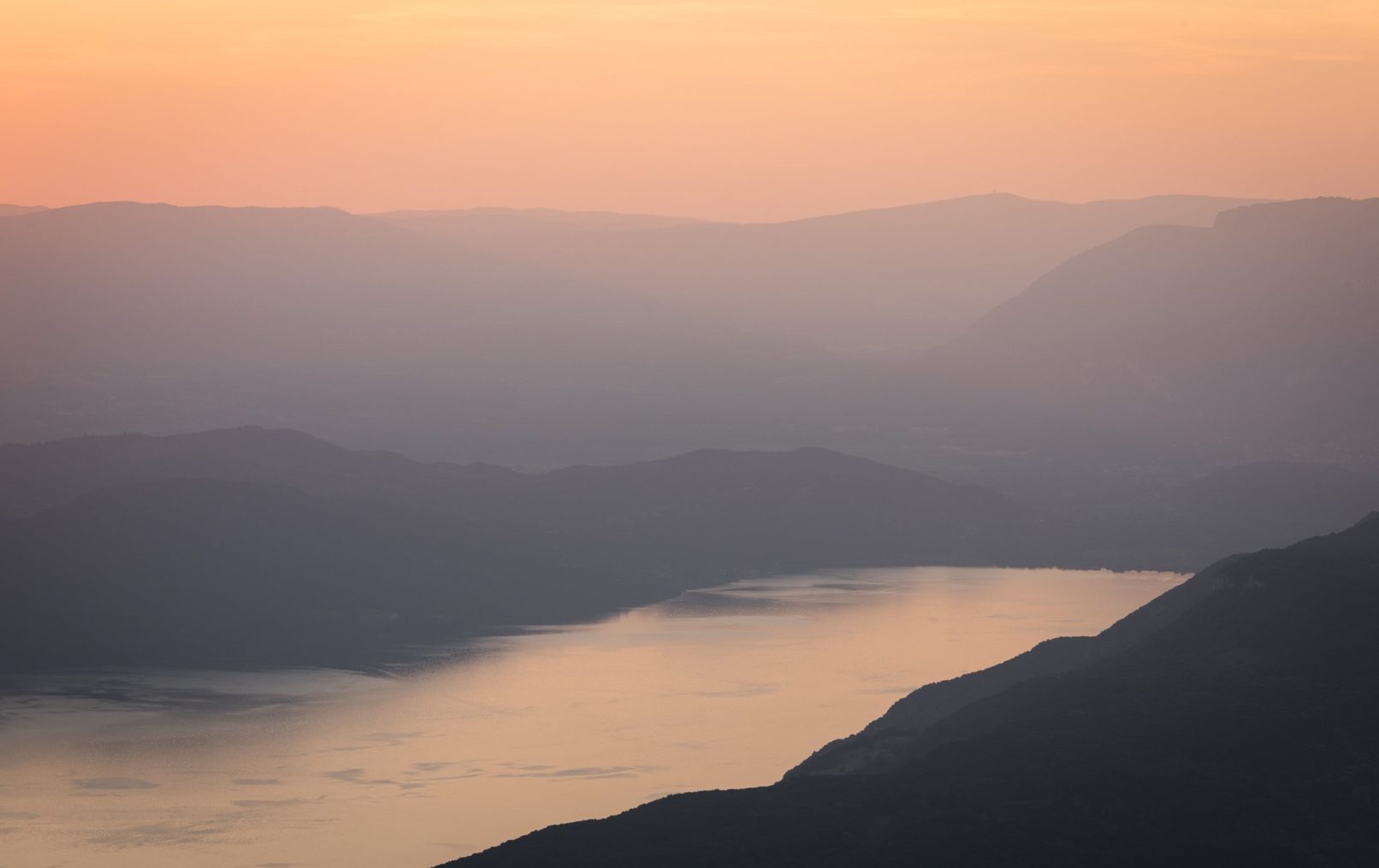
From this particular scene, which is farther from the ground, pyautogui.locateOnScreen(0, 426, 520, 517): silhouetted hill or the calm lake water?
pyautogui.locateOnScreen(0, 426, 520, 517): silhouetted hill

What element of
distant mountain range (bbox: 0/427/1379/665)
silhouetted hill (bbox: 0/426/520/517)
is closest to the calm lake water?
distant mountain range (bbox: 0/427/1379/665)

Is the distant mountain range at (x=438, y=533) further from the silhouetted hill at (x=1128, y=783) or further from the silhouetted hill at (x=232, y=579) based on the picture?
the silhouetted hill at (x=1128, y=783)

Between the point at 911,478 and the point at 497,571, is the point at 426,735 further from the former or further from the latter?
the point at 911,478

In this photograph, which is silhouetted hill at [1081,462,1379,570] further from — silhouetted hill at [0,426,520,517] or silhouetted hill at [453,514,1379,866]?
silhouetted hill at [453,514,1379,866]

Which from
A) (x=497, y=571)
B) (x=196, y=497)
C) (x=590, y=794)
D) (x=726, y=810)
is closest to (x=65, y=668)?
(x=196, y=497)

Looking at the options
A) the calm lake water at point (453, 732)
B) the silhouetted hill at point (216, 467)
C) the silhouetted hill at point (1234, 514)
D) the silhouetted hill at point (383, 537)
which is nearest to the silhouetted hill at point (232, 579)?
the silhouetted hill at point (383, 537)

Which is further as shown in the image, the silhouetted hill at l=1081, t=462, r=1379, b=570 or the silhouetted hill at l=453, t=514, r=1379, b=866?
the silhouetted hill at l=1081, t=462, r=1379, b=570
